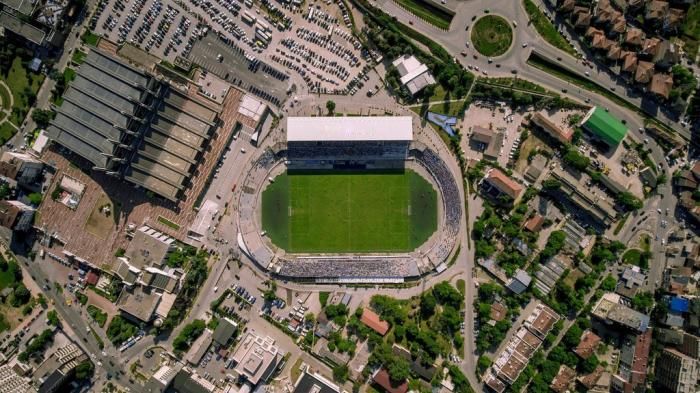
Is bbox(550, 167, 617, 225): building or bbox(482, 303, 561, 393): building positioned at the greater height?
bbox(550, 167, 617, 225): building

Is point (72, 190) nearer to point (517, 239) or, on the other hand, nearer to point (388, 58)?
point (388, 58)

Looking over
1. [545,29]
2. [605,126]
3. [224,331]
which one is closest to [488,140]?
[605,126]

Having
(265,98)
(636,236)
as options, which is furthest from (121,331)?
(636,236)

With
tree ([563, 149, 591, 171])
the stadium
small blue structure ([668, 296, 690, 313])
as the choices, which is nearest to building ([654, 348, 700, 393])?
small blue structure ([668, 296, 690, 313])

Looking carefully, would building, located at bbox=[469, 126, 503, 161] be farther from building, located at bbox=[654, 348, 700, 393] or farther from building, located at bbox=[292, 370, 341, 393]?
building, located at bbox=[292, 370, 341, 393]

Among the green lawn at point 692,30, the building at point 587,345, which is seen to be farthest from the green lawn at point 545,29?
the building at point 587,345

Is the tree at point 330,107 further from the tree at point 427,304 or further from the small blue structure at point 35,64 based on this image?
the small blue structure at point 35,64

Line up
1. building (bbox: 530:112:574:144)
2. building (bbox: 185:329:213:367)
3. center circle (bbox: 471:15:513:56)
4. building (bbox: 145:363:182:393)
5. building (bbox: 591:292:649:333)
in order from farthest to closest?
1. center circle (bbox: 471:15:513:56)
2. building (bbox: 185:329:213:367)
3. building (bbox: 530:112:574:144)
4. building (bbox: 591:292:649:333)
5. building (bbox: 145:363:182:393)
